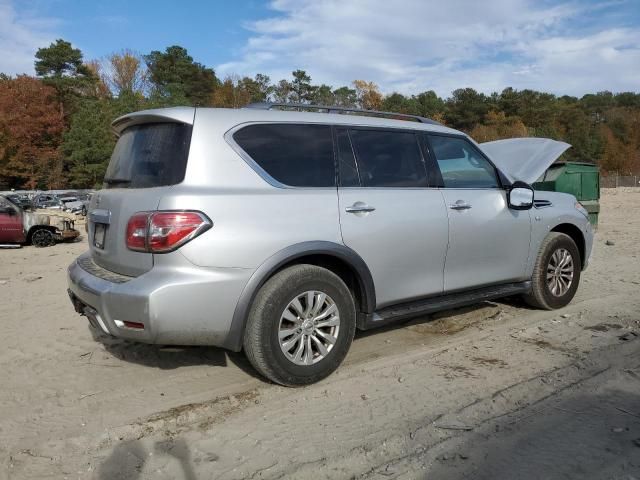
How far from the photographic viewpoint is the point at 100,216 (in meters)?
3.79

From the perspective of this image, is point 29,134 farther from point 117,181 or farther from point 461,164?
point 461,164

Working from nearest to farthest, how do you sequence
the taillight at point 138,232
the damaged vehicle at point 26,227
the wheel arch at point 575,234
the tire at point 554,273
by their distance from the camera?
the taillight at point 138,232 < the tire at point 554,273 < the wheel arch at point 575,234 < the damaged vehicle at point 26,227

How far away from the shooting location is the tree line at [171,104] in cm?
4969

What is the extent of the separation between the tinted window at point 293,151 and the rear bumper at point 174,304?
30.5 inches

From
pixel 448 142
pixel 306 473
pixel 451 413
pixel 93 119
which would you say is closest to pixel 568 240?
pixel 448 142

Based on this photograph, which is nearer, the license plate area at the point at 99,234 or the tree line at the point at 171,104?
the license plate area at the point at 99,234

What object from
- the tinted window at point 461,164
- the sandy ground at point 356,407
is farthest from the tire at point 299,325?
the tinted window at point 461,164

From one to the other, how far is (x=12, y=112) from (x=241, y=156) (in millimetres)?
55244

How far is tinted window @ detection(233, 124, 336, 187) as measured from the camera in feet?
11.8

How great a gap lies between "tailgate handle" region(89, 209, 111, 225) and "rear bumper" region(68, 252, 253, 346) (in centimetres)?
49

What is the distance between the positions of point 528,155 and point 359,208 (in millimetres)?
3830

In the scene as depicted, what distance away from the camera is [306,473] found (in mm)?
2688

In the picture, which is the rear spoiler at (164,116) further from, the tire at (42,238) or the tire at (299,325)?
the tire at (42,238)

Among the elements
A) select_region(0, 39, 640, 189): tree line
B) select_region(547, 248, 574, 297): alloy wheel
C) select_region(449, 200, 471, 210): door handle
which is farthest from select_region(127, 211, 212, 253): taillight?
select_region(0, 39, 640, 189): tree line
